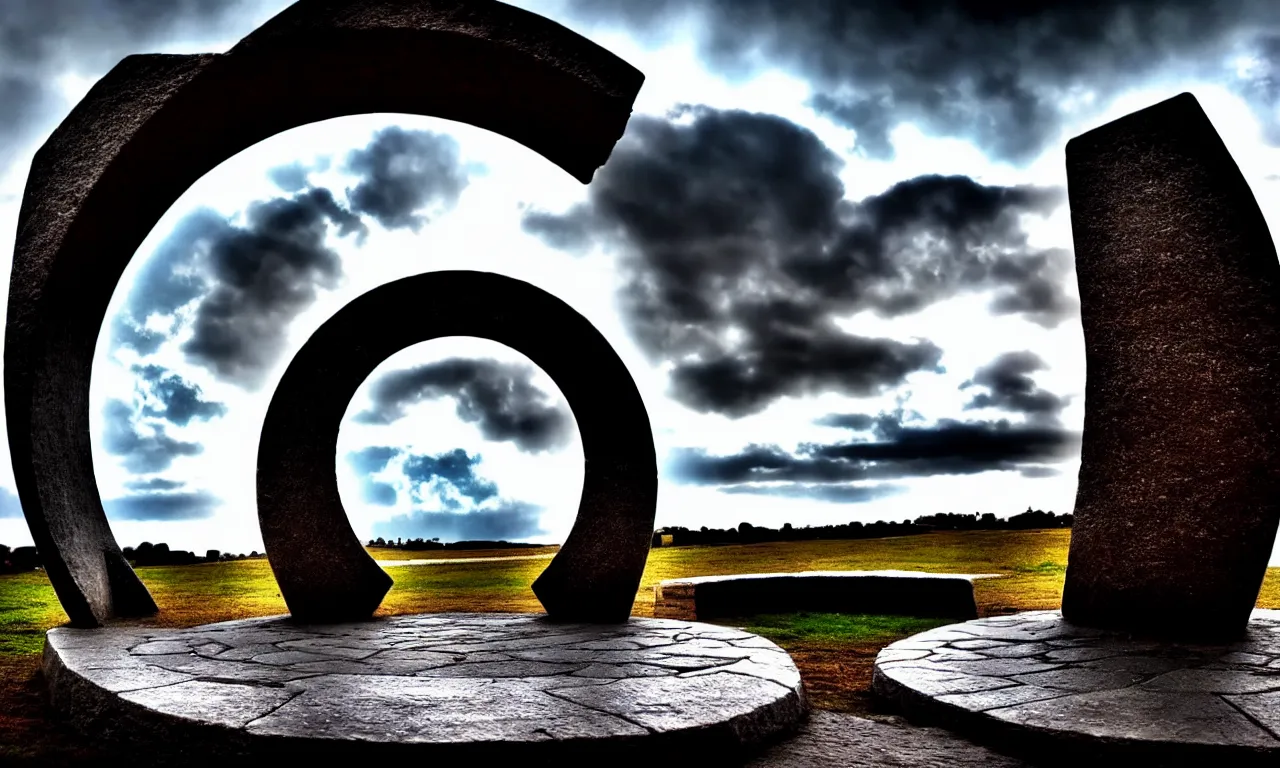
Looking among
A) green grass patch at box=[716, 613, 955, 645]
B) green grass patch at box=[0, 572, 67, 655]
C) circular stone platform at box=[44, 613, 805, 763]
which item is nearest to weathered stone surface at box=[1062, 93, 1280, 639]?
green grass patch at box=[716, 613, 955, 645]

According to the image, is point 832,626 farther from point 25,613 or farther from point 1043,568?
point 25,613

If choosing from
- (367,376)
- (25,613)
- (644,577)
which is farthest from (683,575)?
(25,613)

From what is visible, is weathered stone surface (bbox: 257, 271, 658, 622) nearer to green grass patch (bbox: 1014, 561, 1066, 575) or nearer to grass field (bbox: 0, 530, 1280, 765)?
grass field (bbox: 0, 530, 1280, 765)

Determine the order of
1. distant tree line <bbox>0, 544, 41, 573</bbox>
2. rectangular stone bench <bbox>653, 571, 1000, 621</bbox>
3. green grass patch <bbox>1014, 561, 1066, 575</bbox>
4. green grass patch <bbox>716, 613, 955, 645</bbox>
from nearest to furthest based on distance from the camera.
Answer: green grass patch <bbox>716, 613, 955, 645</bbox> → rectangular stone bench <bbox>653, 571, 1000, 621</bbox> → green grass patch <bbox>1014, 561, 1066, 575</bbox> → distant tree line <bbox>0, 544, 41, 573</bbox>

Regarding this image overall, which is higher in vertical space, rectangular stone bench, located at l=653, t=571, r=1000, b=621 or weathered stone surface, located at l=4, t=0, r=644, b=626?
weathered stone surface, located at l=4, t=0, r=644, b=626

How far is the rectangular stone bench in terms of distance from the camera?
9.15 metres

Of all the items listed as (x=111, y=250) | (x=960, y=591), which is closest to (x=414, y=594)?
(x=111, y=250)

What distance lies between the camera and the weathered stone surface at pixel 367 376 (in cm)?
745

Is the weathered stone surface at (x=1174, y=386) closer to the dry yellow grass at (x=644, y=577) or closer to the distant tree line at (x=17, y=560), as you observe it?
the dry yellow grass at (x=644, y=577)

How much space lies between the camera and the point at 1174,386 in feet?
20.5

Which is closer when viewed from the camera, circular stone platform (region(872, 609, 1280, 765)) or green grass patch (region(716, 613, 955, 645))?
circular stone platform (region(872, 609, 1280, 765))

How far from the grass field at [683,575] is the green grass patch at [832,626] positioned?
0.06ft

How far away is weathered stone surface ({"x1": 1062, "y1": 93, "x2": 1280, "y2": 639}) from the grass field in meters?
2.09

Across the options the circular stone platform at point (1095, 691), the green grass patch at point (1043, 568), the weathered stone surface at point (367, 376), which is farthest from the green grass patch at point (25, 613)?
the green grass patch at point (1043, 568)
